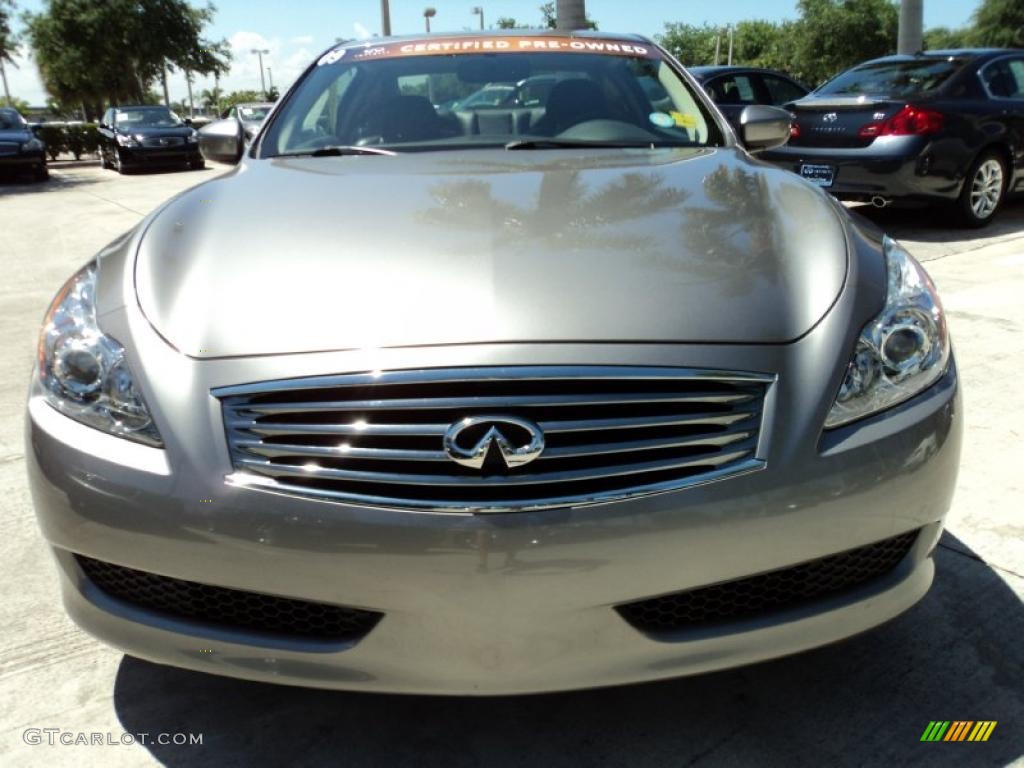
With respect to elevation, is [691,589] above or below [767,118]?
below

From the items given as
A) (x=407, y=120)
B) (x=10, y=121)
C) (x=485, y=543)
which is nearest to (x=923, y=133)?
(x=407, y=120)

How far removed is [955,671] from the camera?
206 centimetres

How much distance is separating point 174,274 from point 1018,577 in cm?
217

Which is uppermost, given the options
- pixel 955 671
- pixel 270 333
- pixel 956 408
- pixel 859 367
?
pixel 270 333

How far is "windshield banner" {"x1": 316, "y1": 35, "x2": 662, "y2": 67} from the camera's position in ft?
11.0

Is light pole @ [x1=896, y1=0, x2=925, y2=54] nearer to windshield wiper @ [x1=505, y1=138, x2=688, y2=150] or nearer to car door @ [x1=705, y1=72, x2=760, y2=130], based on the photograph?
car door @ [x1=705, y1=72, x2=760, y2=130]

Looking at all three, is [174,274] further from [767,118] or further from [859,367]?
[767,118]

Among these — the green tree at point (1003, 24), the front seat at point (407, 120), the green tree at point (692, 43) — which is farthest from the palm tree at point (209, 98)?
the front seat at point (407, 120)

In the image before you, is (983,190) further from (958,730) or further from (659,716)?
(659,716)

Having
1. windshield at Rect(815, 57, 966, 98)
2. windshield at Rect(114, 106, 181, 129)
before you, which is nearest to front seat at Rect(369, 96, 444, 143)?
windshield at Rect(815, 57, 966, 98)

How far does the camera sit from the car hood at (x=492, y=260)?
169cm

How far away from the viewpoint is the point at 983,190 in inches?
291

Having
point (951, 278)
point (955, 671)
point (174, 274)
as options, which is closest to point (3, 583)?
point (174, 274)

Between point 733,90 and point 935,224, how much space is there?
11.7ft
